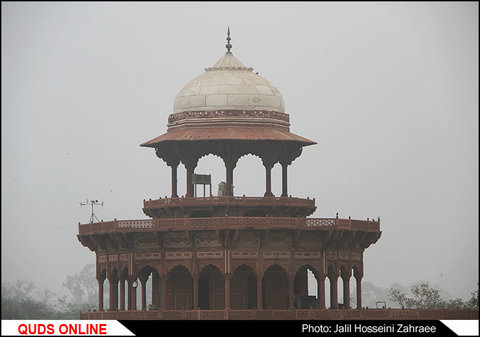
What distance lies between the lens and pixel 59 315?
430 feet

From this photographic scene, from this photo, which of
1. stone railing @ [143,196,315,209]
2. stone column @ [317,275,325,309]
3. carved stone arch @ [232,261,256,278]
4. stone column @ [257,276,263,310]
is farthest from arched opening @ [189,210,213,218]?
stone column @ [317,275,325,309]

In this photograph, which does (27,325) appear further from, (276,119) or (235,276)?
(276,119)

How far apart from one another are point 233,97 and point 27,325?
63.3 feet

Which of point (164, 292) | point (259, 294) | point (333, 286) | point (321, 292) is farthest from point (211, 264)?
point (333, 286)

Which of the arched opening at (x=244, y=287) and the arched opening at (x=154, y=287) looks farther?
the arched opening at (x=154, y=287)

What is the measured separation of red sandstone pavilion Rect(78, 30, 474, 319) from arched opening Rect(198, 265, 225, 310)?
53mm

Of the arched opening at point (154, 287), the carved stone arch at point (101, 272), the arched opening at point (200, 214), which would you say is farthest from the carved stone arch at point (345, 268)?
the carved stone arch at point (101, 272)

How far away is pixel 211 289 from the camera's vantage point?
282ft

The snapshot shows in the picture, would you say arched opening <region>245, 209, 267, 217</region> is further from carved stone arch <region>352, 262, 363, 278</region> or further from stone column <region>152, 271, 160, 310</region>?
stone column <region>152, 271, 160, 310</region>

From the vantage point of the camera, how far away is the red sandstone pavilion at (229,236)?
275 feet

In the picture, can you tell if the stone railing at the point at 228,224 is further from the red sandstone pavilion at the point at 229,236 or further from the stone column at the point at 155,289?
the stone column at the point at 155,289

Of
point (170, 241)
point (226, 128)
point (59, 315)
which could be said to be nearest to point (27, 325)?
point (170, 241)

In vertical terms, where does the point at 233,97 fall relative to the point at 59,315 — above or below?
above

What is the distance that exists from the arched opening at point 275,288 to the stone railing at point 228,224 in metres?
3.14
